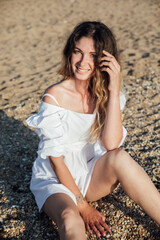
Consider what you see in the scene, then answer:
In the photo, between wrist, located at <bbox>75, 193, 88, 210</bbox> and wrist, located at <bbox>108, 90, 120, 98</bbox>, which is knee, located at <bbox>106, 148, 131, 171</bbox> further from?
wrist, located at <bbox>108, 90, 120, 98</bbox>

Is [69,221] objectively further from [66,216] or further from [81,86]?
[81,86]

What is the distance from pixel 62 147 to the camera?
2.43 m

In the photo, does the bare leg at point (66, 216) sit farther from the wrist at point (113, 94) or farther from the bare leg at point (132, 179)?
the wrist at point (113, 94)

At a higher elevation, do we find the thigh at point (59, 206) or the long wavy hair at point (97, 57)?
the long wavy hair at point (97, 57)

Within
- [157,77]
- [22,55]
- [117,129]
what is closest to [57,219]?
[117,129]

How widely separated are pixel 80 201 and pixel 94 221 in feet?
0.75

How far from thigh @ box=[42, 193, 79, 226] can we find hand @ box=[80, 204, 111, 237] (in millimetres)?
267

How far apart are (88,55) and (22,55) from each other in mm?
4970

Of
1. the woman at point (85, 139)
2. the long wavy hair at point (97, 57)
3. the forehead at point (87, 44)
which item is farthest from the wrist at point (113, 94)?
the forehead at point (87, 44)

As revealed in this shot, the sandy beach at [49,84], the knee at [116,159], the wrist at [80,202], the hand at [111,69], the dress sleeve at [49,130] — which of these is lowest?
the sandy beach at [49,84]

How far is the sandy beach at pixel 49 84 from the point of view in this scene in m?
2.58

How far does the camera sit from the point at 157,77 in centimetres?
539

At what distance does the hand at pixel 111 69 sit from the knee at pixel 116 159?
616mm

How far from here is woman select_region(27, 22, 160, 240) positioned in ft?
7.38
